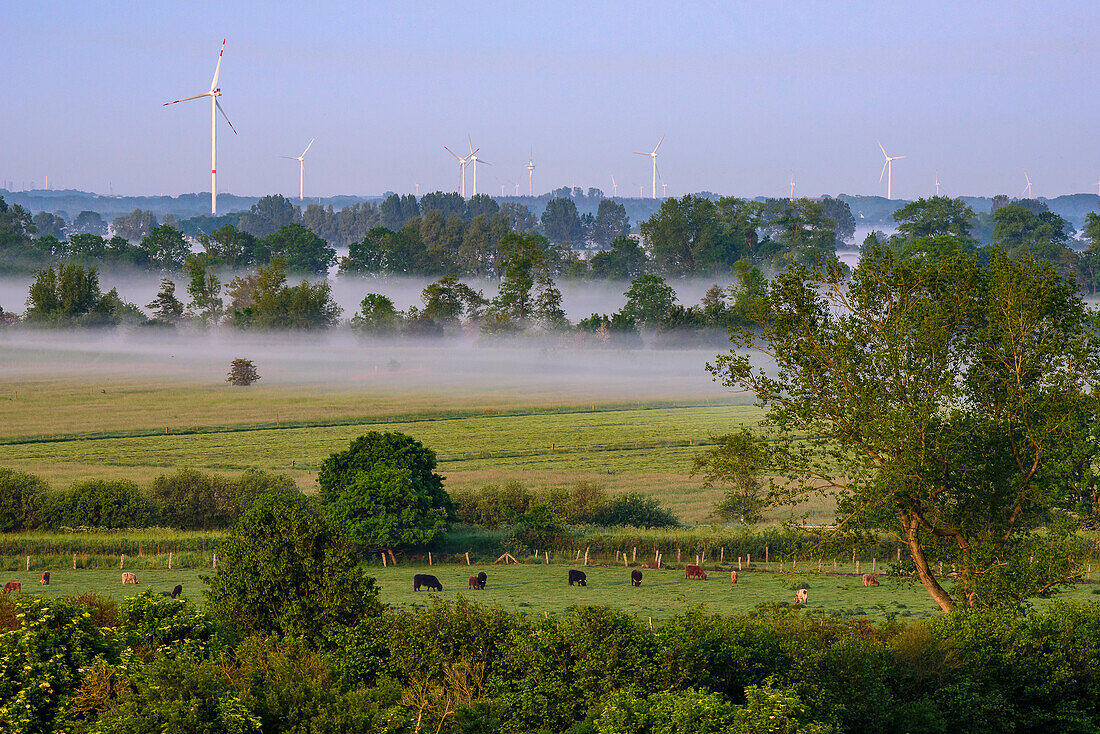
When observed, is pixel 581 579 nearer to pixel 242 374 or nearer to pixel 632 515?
pixel 632 515

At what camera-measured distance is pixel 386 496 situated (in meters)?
70.4

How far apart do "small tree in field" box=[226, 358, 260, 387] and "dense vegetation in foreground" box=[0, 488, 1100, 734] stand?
401 feet

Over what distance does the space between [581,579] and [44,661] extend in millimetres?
38528

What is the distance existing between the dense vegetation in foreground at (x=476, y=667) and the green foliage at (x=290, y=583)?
0.21 feet

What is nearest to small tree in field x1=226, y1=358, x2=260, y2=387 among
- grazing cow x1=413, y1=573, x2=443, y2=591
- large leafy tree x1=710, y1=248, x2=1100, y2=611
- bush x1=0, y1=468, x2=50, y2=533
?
bush x1=0, y1=468, x2=50, y2=533

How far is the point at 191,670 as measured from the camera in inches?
976

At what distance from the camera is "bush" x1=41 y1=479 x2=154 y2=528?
253 feet

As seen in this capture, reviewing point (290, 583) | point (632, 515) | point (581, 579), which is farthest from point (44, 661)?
point (632, 515)

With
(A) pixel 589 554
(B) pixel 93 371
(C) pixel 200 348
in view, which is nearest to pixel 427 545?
(A) pixel 589 554

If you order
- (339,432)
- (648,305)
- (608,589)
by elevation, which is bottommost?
(608,589)

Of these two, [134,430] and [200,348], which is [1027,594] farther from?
[200,348]

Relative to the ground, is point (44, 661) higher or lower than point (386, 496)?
higher

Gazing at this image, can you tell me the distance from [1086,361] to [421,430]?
92973mm

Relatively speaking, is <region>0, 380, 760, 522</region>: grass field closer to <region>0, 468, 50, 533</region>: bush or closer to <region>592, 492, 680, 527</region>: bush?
<region>592, 492, 680, 527</region>: bush
